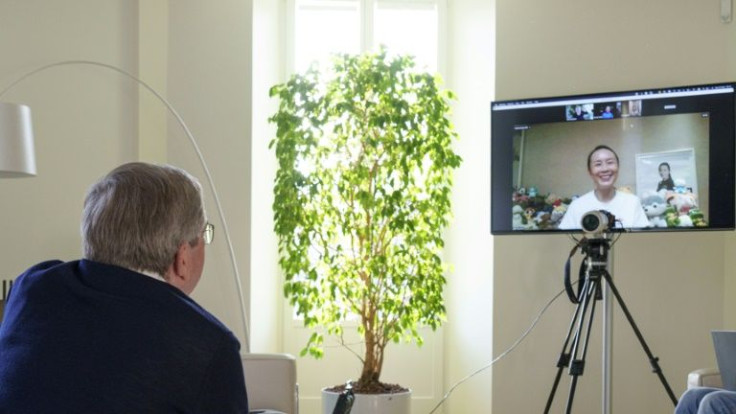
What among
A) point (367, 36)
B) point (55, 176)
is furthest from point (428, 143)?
point (55, 176)

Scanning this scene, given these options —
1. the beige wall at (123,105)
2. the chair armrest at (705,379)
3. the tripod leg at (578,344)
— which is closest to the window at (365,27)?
the beige wall at (123,105)

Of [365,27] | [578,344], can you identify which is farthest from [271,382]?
[365,27]

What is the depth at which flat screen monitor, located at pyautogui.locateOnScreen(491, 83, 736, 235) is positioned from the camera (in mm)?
4621

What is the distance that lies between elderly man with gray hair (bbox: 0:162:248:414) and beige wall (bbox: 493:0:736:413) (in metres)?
3.99

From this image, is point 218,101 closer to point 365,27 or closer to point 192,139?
point 192,139

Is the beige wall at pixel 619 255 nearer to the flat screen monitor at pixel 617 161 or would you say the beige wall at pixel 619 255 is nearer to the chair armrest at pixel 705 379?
the flat screen monitor at pixel 617 161

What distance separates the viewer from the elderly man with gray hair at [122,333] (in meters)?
1.44

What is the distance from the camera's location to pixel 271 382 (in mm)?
4133

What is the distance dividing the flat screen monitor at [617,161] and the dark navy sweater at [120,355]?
3389 mm

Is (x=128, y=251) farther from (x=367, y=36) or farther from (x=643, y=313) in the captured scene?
(x=367, y=36)

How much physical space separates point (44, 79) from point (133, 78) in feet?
2.01

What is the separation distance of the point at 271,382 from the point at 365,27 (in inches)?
113

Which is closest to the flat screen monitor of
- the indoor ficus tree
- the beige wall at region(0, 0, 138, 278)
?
the indoor ficus tree

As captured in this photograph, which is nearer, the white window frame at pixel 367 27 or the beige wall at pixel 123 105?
the beige wall at pixel 123 105
